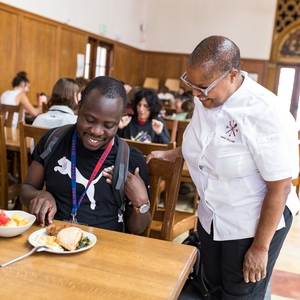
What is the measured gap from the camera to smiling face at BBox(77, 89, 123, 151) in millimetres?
1454

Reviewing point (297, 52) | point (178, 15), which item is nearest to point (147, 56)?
point (178, 15)

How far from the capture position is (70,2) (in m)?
7.81

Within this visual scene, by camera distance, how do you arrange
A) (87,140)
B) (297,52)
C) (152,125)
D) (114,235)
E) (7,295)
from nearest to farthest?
(7,295) < (114,235) < (87,140) < (152,125) < (297,52)

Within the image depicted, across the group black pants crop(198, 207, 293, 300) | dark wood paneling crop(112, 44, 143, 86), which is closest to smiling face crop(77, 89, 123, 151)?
black pants crop(198, 207, 293, 300)

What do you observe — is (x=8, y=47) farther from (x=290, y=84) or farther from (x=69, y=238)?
(x=290, y=84)

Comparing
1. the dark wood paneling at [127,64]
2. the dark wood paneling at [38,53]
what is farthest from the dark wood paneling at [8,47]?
the dark wood paneling at [127,64]

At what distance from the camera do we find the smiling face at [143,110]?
11.9 feet

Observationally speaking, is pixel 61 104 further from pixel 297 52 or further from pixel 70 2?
pixel 297 52

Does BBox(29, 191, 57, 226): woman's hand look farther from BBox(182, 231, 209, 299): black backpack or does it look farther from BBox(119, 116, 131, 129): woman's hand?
BBox(119, 116, 131, 129): woman's hand

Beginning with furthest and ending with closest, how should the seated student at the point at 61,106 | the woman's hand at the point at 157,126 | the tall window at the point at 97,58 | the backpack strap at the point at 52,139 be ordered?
1. the tall window at the point at 97,58
2. the woman's hand at the point at 157,126
3. the seated student at the point at 61,106
4. the backpack strap at the point at 52,139

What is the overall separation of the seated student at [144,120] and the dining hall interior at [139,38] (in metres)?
1.19

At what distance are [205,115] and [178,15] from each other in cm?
1051

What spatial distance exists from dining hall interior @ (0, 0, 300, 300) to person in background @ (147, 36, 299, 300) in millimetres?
2991

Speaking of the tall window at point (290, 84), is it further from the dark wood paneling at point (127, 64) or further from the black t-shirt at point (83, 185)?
the black t-shirt at point (83, 185)
